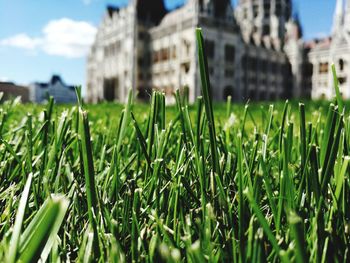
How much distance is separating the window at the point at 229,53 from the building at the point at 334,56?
918 cm

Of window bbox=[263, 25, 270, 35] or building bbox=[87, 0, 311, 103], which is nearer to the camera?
building bbox=[87, 0, 311, 103]

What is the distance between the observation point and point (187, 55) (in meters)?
26.9

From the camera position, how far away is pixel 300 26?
126 ft

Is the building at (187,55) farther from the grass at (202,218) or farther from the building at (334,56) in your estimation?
the grass at (202,218)

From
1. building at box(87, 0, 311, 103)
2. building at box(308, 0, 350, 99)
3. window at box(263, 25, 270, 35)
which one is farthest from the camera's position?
window at box(263, 25, 270, 35)

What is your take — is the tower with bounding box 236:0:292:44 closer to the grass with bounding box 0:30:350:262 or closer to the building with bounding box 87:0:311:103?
the building with bounding box 87:0:311:103

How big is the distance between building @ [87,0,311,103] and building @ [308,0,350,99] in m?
0.99

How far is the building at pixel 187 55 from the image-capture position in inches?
1063

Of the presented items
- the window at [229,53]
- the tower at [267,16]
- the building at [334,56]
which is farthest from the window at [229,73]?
the tower at [267,16]

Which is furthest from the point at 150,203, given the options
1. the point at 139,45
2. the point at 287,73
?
the point at 287,73

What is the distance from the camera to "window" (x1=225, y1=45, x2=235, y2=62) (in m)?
28.3

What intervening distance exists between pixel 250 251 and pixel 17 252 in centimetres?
21

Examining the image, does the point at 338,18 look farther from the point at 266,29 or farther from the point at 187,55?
the point at 187,55

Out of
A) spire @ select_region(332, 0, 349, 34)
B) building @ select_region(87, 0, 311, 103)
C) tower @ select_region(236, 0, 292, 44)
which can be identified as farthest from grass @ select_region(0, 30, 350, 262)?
tower @ select_region(236, 0, 292, 44)
